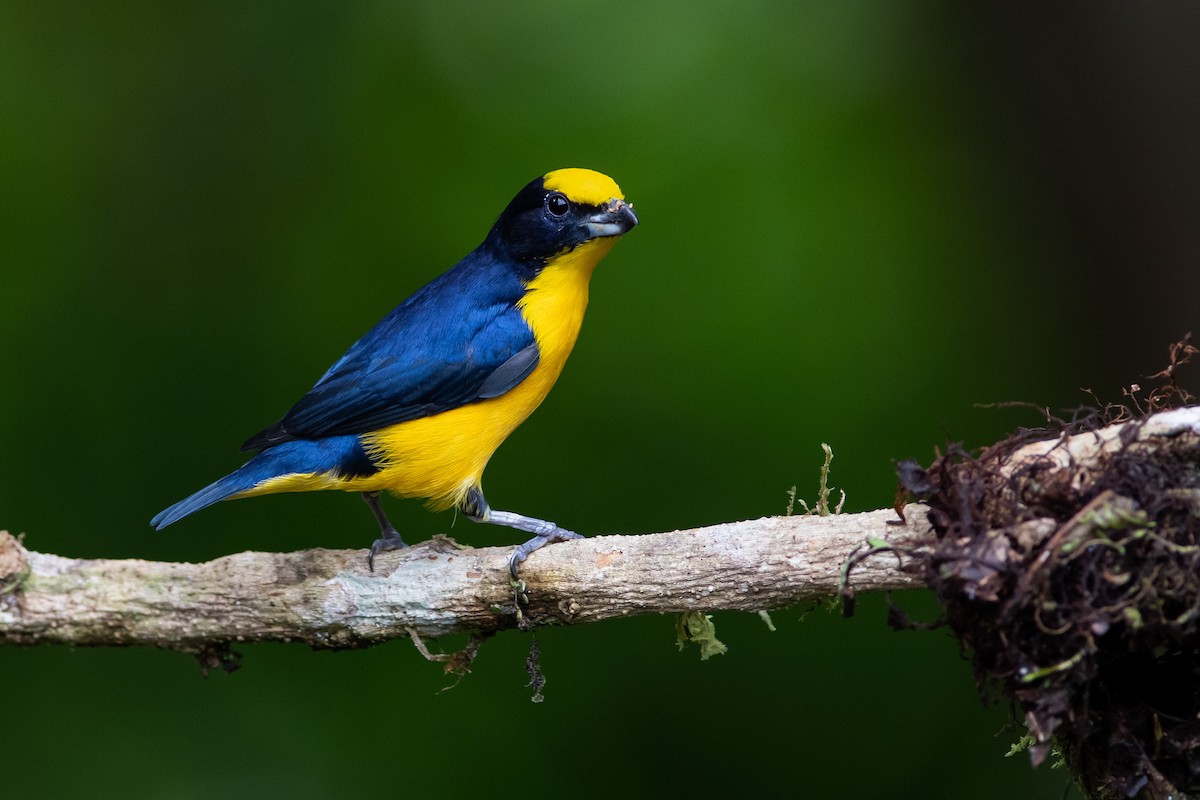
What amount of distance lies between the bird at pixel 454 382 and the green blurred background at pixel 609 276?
131cm

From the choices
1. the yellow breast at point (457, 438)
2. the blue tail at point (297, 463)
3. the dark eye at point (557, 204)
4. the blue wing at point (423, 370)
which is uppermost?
the dark eye at point (557, 204)

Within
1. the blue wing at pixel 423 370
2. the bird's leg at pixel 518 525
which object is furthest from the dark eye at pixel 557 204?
the bird's leg at pixel 518 525

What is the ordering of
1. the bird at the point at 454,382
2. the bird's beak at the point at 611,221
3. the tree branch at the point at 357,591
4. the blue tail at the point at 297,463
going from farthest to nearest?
the bird's beak at the point at 611,221 → the bird at the point at 454,382 → the blue tail at the point at 297,463 → the tree branch at the point at 357,591

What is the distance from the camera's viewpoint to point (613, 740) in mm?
5684

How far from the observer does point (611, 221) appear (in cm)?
452

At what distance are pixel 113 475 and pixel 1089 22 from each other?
5028mm

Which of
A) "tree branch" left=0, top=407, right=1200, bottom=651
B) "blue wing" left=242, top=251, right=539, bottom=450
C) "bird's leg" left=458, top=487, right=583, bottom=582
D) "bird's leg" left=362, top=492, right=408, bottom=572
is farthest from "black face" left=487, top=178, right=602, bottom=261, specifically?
"tree branch" left=0, top=407, right=1200, bottom=651

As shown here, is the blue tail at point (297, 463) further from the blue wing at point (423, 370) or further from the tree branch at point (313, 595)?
the tree branch at point (313, 595)

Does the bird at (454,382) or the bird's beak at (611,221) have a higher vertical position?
the bird's beak at (611,221)

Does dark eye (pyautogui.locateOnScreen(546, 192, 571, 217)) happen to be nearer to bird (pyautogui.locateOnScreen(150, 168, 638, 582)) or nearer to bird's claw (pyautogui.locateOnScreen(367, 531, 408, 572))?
bird (pyautogui.locateOnScreen(150, 168, 638, 582))

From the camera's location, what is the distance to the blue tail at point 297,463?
4164mm

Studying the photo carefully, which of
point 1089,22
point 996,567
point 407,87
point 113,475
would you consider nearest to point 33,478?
point 113,475

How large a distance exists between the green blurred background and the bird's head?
1428 millimetres

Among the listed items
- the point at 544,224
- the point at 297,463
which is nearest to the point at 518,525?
the point at 297,463
